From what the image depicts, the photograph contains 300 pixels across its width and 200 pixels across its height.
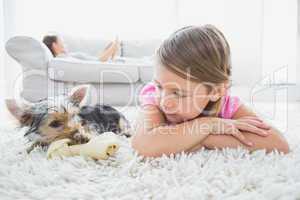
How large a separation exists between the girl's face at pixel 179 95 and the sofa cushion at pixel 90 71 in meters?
1.52

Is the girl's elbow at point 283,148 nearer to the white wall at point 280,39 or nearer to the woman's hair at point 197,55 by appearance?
the woman's hair at point 197,55

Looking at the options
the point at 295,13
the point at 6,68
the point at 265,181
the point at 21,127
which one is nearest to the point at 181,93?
the point at 265,181

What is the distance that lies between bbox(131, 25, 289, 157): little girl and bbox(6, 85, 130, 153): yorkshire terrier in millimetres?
158

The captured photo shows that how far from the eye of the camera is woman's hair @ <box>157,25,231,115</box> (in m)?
0.69

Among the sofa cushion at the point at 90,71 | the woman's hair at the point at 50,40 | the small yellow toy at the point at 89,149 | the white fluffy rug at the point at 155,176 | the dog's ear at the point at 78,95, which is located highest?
the woman's hair at the point at 50,40

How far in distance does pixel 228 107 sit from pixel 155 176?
375 mm

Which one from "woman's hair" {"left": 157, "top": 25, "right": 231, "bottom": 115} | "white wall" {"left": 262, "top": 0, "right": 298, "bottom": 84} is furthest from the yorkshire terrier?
"white wall" {"left": 262, "top": 0, "right": 298, "bottom": 84}

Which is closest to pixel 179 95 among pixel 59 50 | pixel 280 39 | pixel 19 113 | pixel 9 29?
pixel 19 113

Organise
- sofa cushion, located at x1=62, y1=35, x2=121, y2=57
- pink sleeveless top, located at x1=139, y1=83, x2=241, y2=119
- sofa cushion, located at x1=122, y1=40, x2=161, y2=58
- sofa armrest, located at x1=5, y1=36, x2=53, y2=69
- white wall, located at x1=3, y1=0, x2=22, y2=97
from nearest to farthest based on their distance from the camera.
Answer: pink sleeveless top, located at x1=139, y1=83, x2=241, y2=119
sofa armrest, located at x1=5, y1=36, x2=53, y2=69
sofa cushion, located at x1=62, y1=35, x2=121, y2=57
sofa cushion, located at x1=122, y1=40, x2=161, y2=58
white wall, located at x1=3, y1=0, x2=22, y2=97

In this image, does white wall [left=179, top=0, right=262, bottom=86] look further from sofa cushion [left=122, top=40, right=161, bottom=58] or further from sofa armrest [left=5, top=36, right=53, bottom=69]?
sofa armrest [left=5, top=36, right=53, bottom=69]

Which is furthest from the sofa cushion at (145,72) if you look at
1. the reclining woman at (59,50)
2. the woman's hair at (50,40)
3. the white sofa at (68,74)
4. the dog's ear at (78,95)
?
the dog's ear at (78,95)

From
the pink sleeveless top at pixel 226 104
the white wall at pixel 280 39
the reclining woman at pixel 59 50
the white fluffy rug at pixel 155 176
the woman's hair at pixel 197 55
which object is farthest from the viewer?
the white wall at pixel 280 39

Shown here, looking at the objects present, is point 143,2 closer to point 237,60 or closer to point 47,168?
point 237,60

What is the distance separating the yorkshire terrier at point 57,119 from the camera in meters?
0.76
